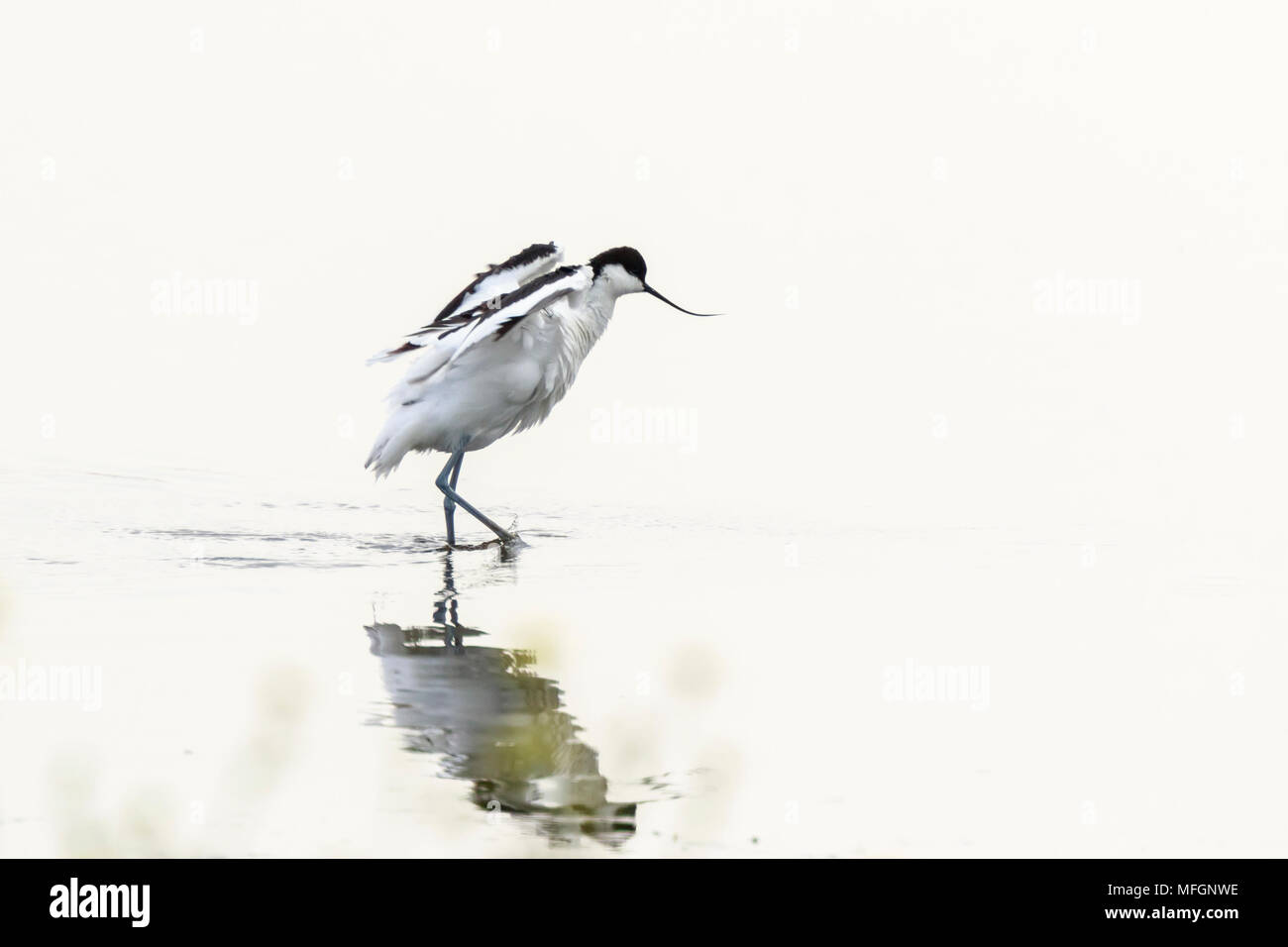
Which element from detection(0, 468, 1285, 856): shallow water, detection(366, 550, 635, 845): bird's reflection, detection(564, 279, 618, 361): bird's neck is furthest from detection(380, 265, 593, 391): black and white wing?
detection(366, 550, 635, 845): bird's reflection

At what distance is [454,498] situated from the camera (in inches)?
444

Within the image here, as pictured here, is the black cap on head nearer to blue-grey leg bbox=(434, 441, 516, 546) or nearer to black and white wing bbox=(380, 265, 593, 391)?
black and white wing bbox=(380, 265, 593, 391)

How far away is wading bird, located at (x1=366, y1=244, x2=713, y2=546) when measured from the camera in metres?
10.7

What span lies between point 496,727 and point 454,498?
16.4 ft

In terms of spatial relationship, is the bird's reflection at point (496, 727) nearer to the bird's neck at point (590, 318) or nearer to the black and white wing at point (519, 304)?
the black and white wing at point (519, 304)

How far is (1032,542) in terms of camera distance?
1141 cm

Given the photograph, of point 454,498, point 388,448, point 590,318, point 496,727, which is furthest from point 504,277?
point 496,727

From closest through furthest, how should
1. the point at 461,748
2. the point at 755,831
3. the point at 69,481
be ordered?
the point at 755,831 → the point at 461,748 → the point at 69,481

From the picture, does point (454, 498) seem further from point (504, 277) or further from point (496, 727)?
point (496, 727)

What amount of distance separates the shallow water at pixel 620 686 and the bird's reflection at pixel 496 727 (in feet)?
0.06

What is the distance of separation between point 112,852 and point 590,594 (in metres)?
6.05

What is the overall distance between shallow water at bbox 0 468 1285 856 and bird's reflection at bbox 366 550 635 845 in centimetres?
2
